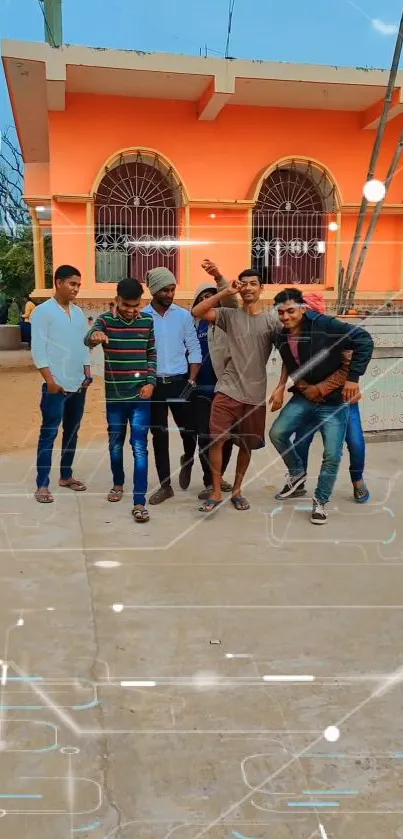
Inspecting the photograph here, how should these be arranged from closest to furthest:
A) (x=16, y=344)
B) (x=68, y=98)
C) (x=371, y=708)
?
(x=371, y=708) → (x=68, y=98) → (x=16, y=344)

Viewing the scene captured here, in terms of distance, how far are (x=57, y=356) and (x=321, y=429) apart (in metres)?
1.75

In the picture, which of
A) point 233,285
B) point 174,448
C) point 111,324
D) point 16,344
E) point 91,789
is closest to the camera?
point 91,789

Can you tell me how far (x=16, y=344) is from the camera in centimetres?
1800

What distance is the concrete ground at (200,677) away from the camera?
5.85 ft

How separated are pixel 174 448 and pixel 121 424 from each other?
186 centimetres

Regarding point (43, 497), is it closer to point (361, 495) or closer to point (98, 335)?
point (98, 335)

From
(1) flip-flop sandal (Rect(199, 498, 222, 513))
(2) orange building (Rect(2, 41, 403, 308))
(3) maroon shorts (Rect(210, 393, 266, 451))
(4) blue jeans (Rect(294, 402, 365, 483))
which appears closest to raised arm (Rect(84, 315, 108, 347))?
(3) maroon shorts (Rect(210, 393, 266, 451))

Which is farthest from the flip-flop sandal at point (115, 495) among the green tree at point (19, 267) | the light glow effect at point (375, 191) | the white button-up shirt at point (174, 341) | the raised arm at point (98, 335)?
the green tree at point (19, 267)

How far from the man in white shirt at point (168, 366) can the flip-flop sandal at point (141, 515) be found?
1.31 ft

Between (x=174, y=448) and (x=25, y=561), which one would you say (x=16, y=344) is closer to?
(x=174, y=448)

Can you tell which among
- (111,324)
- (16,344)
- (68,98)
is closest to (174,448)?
(111,324)

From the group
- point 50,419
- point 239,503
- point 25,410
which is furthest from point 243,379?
point 25,410

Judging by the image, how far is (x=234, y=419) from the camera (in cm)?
423

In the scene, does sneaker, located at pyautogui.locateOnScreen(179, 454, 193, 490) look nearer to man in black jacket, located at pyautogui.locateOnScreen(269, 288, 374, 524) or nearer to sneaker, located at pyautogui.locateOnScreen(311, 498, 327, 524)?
man in black jacket, located at pyautogui.locateOnScreen(269, 288, 374, 524)
